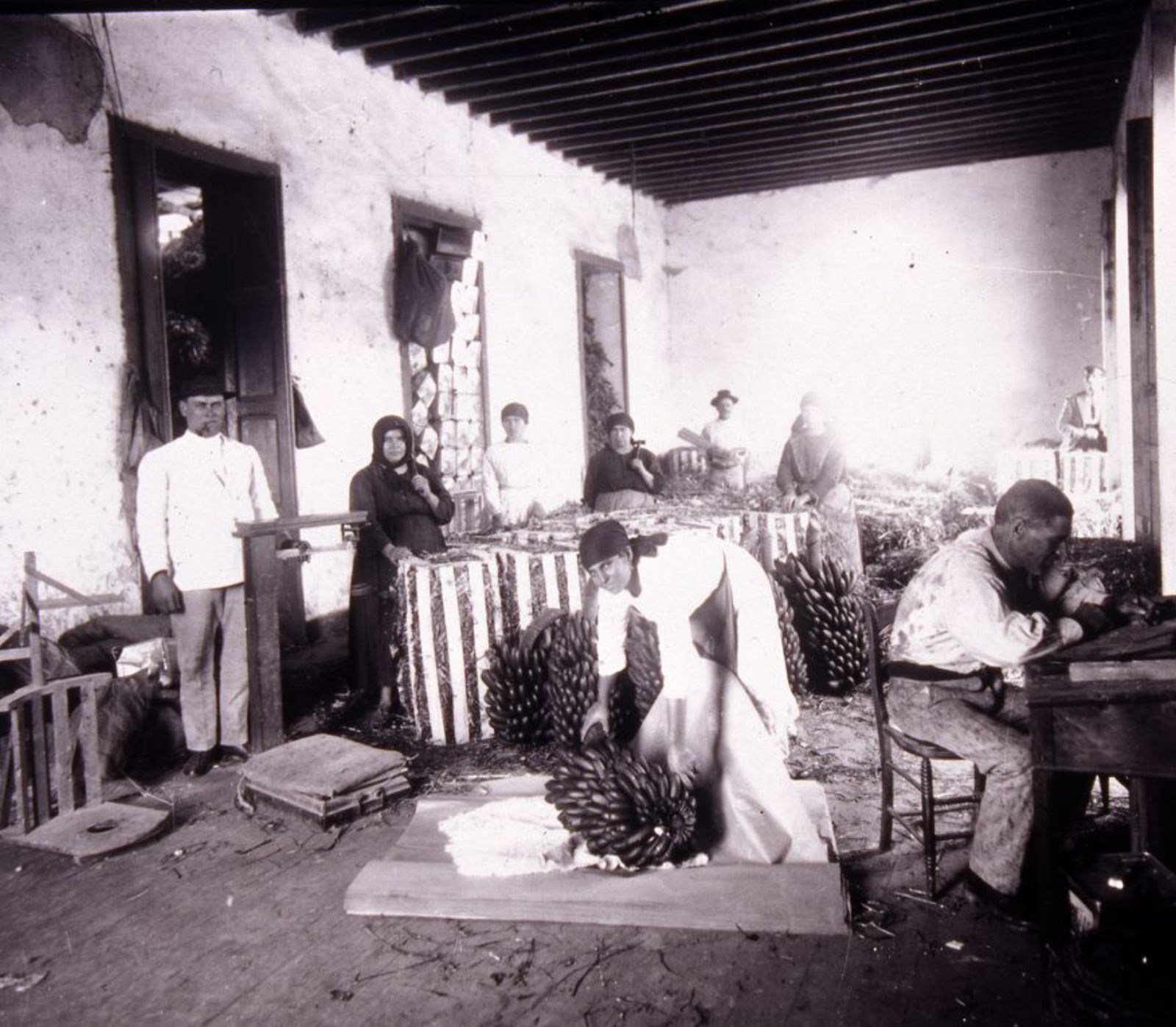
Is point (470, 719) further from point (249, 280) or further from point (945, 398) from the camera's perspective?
point (945, 398)

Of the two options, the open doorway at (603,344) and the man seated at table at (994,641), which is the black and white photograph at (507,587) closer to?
the man seated at table at (994,641)

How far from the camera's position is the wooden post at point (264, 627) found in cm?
520

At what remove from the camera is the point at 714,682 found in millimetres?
3750

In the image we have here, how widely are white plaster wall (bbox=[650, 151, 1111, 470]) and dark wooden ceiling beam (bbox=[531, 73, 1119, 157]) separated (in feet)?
8.86

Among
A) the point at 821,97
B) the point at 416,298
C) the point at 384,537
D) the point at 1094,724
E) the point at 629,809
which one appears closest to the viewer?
the point at 1094,724

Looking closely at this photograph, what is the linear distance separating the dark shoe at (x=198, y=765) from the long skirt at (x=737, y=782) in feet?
8.56

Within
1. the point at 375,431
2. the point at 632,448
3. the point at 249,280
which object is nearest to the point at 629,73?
the point at 632,448

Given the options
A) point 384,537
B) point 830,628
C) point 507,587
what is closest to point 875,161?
point 830,628

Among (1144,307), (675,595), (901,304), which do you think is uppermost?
(901,304)

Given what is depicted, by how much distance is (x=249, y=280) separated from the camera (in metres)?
7.02

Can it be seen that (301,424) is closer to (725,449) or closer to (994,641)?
(994,641)

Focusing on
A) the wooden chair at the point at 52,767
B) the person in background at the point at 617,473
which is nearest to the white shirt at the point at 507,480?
the person in background at the point at 617,473

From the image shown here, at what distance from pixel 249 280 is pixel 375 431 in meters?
1.77

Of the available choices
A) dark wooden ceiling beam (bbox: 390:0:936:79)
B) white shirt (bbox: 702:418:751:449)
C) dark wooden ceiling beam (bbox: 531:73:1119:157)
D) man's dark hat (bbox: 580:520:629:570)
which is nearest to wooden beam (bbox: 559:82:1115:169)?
dark wooden ceiling beam (bbox: 531:73:1119:157)
